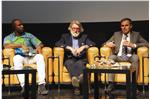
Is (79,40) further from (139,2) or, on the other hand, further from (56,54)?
(139,2)

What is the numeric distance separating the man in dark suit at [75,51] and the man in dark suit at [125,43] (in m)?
0.35

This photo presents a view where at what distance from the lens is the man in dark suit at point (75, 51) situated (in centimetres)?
580

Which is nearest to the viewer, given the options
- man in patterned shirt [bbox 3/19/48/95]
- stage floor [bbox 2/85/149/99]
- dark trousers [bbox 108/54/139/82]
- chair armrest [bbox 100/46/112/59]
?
stage floor [bbox 2/85/149/99]

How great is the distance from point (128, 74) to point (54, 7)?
2.76m

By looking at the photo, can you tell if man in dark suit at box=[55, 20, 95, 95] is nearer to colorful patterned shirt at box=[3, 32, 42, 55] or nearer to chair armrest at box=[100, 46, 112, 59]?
chair armrest at box=[100, 46, 112, 59]

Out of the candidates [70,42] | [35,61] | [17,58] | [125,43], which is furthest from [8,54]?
[125,43]

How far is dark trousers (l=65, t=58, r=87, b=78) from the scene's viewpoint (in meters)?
5.80

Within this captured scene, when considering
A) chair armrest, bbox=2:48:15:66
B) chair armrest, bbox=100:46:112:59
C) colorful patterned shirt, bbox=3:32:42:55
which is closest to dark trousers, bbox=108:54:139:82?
chair armrest, bbox=100:46:112:59

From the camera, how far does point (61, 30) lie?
6910 millimetres

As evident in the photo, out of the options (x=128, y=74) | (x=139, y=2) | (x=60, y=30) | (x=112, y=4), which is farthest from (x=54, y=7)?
(x=128, y=74)

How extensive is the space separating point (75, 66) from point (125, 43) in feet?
2.55

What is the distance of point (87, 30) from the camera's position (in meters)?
6.90

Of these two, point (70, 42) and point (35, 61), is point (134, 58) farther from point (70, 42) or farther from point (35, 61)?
point (35, 61)

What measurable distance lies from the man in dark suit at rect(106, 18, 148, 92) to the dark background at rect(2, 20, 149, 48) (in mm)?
735
